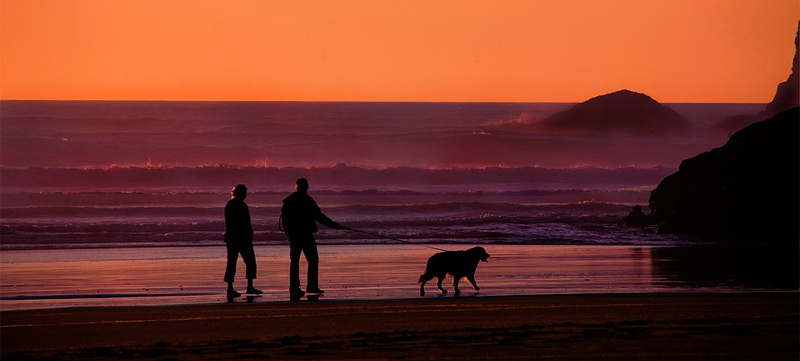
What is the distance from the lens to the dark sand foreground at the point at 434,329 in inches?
388

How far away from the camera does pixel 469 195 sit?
168 feet

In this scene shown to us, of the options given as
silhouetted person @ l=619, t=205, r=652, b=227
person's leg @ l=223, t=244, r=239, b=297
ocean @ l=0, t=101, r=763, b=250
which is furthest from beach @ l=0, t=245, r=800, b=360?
silhouetted person @ l=619, t=205, r=652, b=227

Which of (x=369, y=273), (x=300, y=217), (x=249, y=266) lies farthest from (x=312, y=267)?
(x=369, y=273)

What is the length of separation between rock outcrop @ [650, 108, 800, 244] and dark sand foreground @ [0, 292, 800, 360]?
39.8 ft

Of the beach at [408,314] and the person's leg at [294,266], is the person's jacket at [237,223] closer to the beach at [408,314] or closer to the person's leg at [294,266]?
the person's leg at [294,266]

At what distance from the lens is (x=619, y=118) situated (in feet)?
265

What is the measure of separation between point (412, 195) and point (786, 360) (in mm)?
41940

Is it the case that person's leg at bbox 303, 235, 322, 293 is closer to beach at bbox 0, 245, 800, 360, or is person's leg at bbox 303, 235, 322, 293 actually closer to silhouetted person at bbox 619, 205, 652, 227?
beach at bbox 0, 245, 800, 360

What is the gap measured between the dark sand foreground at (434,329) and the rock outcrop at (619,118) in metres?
64.4

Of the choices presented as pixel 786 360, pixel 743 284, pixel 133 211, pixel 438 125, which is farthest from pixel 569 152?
pixel 786 360

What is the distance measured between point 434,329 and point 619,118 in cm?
7109

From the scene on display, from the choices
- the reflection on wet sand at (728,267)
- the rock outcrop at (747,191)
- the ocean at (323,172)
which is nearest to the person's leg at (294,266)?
the reflection on wet sand at (728,267)

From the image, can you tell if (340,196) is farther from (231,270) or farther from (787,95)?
(231,270)

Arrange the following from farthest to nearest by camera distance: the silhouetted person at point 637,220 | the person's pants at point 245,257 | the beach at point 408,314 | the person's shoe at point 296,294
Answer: the silhouetted person at point 637,220 < the person's pants at point 245,257 < the person's shoe at point 296,294 < the beach at point 408,314
